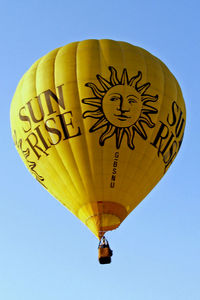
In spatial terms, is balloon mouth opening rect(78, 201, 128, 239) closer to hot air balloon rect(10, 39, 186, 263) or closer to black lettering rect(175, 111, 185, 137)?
hot air balloon rect(10, 39, 186, 263)

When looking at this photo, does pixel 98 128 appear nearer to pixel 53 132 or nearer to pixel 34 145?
pixel 53 132

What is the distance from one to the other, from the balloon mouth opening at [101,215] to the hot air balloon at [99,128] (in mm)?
25

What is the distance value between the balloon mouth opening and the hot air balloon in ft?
0.08

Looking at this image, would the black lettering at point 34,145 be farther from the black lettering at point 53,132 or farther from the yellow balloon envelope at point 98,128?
the black lettering at point 53,132

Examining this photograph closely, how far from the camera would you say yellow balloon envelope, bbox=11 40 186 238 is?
19.0 meters

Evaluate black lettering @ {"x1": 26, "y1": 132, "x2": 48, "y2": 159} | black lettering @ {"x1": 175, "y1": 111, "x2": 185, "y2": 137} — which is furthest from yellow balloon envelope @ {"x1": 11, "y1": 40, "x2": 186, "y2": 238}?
black lettering @ {"x1": 175, "y1": 111, "x2": 185, "y2": 137}

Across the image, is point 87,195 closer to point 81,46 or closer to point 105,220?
point 105,220

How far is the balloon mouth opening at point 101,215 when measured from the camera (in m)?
19.2

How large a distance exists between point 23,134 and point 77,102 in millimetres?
1837

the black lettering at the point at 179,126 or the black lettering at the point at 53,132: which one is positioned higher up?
the black lettering at the point at 179,126

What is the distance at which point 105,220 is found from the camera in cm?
1919


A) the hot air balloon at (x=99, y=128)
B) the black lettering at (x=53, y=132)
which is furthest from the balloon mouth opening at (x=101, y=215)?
the black lettering at (x=53, y=132)

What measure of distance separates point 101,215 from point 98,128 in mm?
2184

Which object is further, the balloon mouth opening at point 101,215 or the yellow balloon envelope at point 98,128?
the balloon mouth opening at point 101,215
